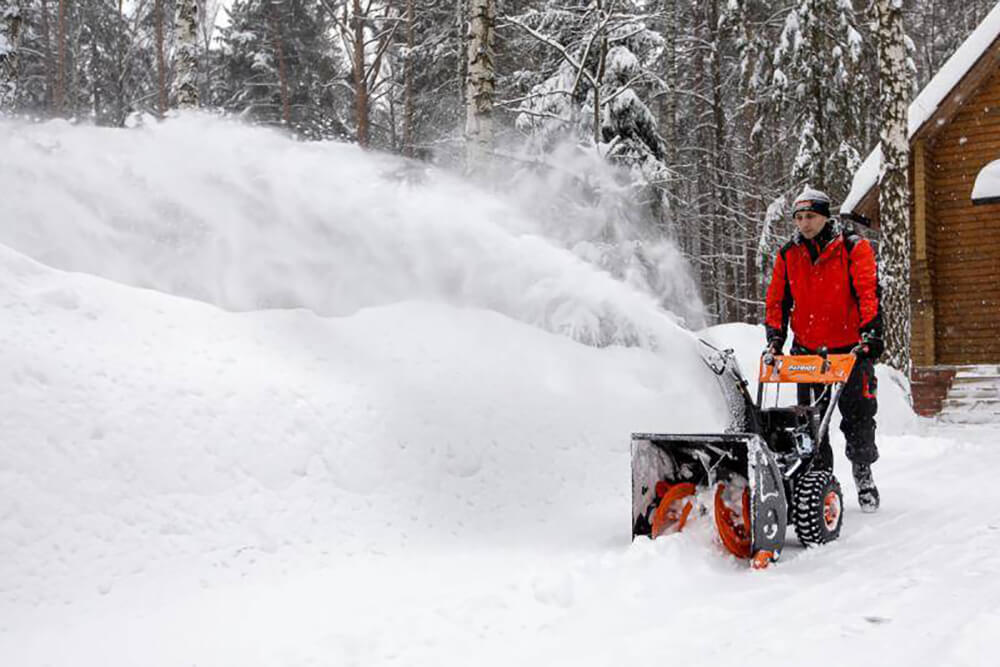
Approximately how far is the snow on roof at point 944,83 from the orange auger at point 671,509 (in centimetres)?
1137

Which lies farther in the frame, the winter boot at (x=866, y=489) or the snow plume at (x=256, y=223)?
the snow plume at (x=256, y=223)

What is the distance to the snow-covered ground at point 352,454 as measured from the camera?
347 centimetres

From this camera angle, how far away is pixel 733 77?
25938 millimetres

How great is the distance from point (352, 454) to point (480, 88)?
661 cm

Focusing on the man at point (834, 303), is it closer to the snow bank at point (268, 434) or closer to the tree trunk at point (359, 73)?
the snow bank at point (268, 434)

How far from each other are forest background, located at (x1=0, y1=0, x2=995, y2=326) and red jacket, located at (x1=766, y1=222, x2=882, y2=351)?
16.8 ft

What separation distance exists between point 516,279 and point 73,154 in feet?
14.5

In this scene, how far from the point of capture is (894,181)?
13.6 m

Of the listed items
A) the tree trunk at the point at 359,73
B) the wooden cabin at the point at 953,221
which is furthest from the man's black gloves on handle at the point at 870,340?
the tree trunk at the point at 359,73

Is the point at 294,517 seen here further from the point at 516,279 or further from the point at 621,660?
the point at 516,279

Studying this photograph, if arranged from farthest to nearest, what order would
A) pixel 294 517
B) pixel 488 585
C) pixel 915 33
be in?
pixel 915 33, pixel 294 517, pixel 488 585

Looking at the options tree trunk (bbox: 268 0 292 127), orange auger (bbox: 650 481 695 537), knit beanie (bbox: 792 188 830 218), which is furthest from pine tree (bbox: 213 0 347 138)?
orange auger (bbox: 650 481 695 537)

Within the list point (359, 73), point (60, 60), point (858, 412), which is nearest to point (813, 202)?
point (858, 412)

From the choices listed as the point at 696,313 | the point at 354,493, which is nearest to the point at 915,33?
the point at 696,313
